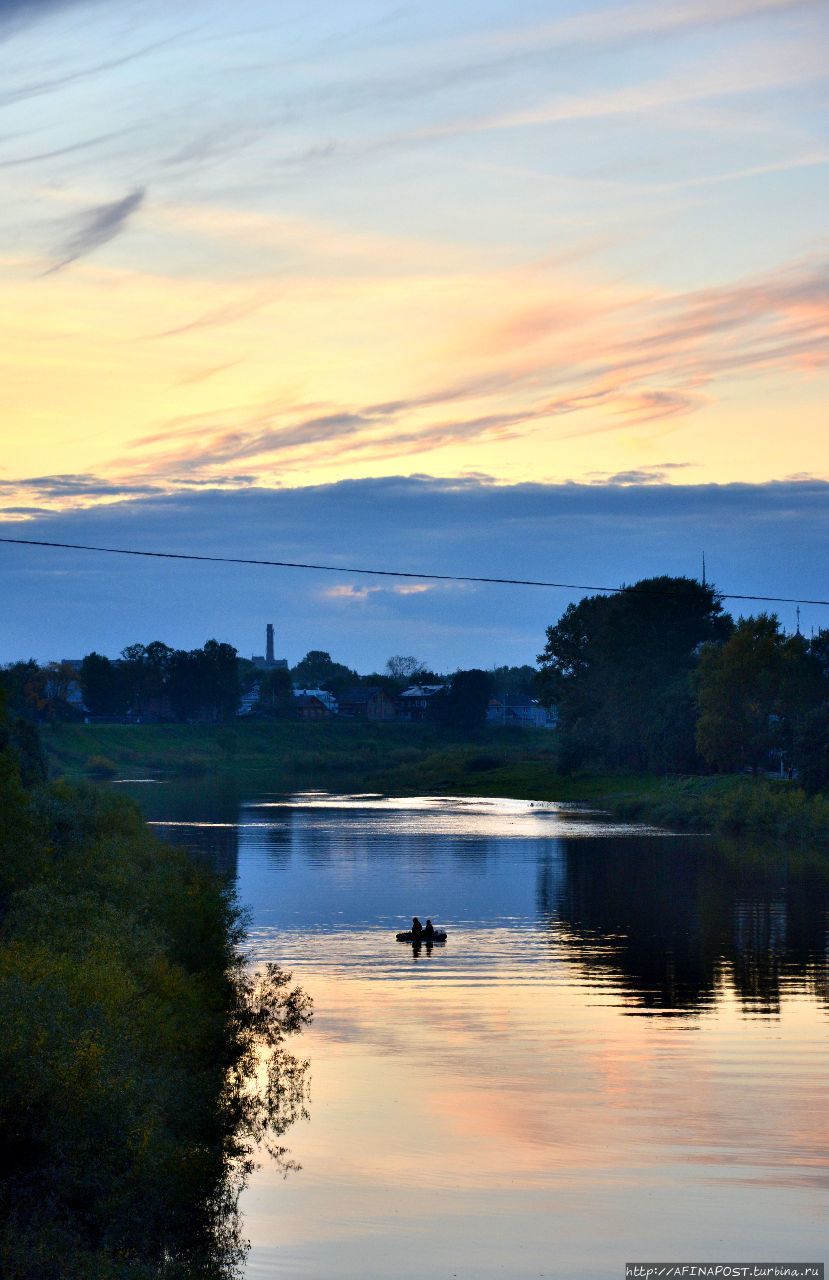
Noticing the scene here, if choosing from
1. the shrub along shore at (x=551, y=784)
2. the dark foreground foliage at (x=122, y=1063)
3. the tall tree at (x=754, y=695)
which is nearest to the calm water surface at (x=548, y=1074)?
the dark foreground foliage at (x=122, y=1063)

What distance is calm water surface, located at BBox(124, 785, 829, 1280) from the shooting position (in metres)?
26.2

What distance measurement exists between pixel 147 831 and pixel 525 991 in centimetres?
1628

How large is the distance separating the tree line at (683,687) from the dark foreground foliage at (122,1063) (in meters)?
74.3

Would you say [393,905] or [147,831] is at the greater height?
[147,831]

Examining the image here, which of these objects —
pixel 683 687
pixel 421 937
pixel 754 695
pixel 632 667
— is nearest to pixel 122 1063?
pixel 421 937

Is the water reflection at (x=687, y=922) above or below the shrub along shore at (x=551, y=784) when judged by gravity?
below

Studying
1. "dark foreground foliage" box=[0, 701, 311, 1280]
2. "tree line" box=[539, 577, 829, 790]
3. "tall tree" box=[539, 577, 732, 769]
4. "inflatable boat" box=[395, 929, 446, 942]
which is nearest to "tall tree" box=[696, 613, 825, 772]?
"tree line" box=[539, 577, 829, 790]

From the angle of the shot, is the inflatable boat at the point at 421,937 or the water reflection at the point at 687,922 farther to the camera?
the inflatable boat at the point at 421,937

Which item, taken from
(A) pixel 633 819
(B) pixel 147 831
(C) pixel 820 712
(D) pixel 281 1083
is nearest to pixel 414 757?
(A) pixel 633 819

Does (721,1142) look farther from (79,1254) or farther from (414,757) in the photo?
(414,757)

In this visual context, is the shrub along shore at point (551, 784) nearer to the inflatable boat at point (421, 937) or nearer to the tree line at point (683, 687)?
the tree line at point (683, 687)

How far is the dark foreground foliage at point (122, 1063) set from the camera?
20109 millimetres

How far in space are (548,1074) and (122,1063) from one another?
59.2ft

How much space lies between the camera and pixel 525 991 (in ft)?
163
